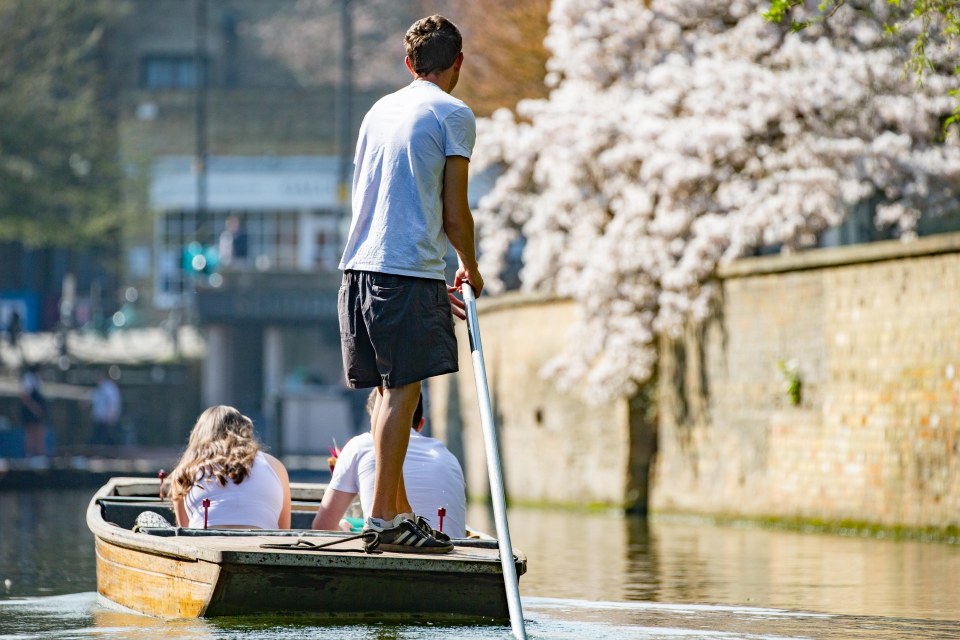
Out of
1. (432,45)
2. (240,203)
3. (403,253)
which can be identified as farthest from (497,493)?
(240,203)

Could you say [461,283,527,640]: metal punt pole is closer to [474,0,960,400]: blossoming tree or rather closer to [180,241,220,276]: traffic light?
[474,0,960,400]: blossoming tree

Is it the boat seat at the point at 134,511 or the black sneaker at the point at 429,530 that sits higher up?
the black sneaker at the point at 429,530

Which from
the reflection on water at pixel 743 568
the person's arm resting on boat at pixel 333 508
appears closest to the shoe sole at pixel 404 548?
the person's arm resting on boat at pixel 333 508

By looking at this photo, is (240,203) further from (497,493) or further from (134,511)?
(497,493)

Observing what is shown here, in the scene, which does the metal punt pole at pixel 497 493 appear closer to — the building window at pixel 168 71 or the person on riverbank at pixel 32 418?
the person on riverbank at pixel 32 418

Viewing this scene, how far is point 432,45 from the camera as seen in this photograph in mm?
7992

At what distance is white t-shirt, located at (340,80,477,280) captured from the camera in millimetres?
7824

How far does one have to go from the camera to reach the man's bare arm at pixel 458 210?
26.0 ft

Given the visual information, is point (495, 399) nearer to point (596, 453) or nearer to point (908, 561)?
point (596, 453)

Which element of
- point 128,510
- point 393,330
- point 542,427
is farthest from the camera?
point 542,427

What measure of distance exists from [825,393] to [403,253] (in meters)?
10.2

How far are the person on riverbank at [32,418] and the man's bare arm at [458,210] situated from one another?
88.5ft

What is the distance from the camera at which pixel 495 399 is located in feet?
85.6

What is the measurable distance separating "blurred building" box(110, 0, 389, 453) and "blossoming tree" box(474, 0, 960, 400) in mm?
19778
